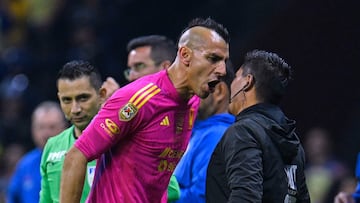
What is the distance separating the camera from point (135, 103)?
4.76 m

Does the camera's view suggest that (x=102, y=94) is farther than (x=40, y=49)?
No

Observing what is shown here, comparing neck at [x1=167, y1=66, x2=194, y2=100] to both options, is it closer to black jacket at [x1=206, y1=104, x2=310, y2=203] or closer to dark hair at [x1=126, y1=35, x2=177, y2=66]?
black jacket at [x1=206, y1=104, x2=310, y2=203]

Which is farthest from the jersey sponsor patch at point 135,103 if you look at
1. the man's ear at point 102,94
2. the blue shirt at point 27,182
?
the blue shirt at point 27,182

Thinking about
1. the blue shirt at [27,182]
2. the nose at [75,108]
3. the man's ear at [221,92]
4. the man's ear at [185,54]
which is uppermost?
the man's ear at [185,54]

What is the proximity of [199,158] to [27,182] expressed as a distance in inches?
115

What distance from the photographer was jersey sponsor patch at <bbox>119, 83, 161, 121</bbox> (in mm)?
4738

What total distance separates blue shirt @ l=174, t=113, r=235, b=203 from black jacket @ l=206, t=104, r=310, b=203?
2.39ft

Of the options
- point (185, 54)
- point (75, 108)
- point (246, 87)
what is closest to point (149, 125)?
point (185, 54)

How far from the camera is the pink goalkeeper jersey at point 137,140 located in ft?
15.6

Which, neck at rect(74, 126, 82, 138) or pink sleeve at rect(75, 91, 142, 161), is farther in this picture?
neck at rect(74, 126, 82, 138)

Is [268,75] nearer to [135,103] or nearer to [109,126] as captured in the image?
[135,103]

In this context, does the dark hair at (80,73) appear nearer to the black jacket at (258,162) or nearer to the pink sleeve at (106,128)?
the pink sleeve at (106,128)

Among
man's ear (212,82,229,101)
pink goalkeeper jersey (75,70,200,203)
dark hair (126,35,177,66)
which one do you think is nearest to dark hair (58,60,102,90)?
dark hair (126,35,177,66)

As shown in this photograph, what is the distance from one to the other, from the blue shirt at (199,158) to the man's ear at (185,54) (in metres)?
0.94
